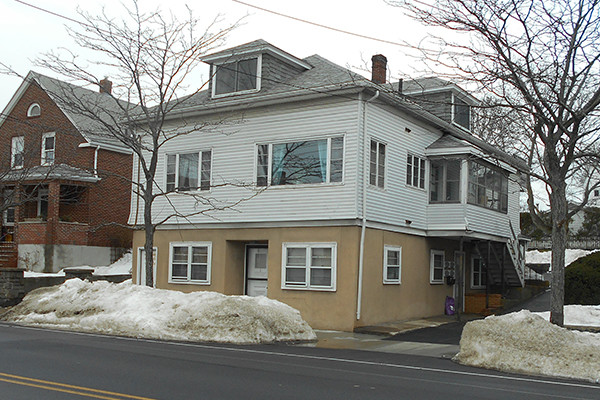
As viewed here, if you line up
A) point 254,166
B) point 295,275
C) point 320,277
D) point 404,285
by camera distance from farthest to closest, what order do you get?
point 404,285 → point 254,166 → point 295,275 → point 320,277

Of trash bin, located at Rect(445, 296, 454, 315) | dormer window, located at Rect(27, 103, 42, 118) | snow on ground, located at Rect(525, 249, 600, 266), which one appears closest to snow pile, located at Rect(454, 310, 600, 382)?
trash bin, located at Rect(445, 296, 454, 315)

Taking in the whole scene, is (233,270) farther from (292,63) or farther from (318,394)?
(318,394)

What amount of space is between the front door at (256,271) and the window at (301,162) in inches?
101

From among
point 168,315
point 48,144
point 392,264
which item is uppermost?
point 48,144

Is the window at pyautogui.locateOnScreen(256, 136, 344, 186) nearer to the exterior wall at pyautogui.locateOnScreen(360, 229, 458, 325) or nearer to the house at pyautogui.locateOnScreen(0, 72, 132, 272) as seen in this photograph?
the exterior wall at pyautogui.locateOnScreen(360, 229, 458, 325)

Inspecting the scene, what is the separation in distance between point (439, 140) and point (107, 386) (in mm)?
16584

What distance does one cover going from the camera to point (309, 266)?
1898cm

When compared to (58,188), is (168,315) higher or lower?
lower

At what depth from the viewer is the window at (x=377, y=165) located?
1919 centimetres

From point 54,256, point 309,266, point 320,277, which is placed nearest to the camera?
point 320,277

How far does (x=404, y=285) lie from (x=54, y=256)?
16957 mm

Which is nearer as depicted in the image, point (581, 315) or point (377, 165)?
point (581, 315)

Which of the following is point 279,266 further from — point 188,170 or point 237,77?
point 237,77

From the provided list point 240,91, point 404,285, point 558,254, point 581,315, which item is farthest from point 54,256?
point 558,254
